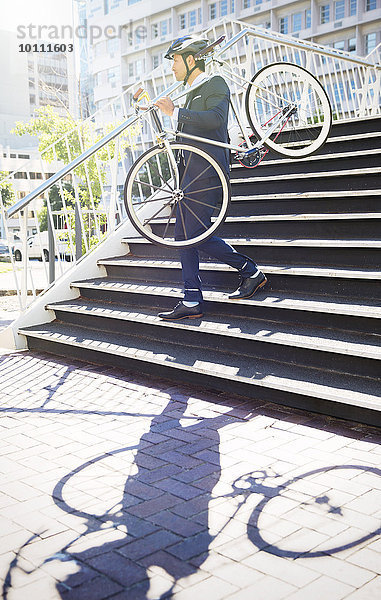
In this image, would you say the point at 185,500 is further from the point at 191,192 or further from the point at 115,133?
the point at 115,133

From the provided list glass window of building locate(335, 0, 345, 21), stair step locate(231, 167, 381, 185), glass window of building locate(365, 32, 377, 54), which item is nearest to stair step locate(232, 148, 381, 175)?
stair step locate(231, 167, 381, 185)

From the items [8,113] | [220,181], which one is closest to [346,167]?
[220,181]

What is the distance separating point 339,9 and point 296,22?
4599 mm

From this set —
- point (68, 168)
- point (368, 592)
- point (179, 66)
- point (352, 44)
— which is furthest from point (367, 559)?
point (352, 44)

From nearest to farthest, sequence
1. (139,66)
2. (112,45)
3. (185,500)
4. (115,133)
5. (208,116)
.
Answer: (185,500)
(208,116)
(115,133)
(139,66)
(112,45)

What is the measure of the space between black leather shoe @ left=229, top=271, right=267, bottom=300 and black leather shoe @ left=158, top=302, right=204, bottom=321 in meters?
0.32

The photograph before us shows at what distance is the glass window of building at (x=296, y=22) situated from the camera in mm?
54156

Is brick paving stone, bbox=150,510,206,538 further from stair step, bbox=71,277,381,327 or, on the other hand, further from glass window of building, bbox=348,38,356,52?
glass window of building, bbox=348,38,356,52

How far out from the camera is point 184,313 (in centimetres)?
532

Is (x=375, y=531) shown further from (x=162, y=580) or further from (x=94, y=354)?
Result: (x=94, y=354)

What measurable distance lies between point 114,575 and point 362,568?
0.95m

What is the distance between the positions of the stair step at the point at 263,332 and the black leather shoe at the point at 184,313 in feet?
0.23

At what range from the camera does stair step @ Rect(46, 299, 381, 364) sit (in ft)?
13.8

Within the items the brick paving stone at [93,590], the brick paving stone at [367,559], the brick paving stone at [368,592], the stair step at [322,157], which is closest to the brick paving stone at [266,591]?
the brick paving stone at [368,592]
